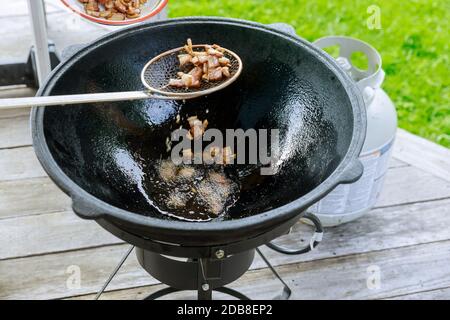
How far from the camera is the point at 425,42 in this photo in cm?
280

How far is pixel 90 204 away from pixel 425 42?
2.19 m

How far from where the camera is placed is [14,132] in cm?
224

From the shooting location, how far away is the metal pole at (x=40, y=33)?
1854mm

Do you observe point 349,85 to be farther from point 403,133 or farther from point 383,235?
point 403,133

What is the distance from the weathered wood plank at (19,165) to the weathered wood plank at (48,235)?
197mm

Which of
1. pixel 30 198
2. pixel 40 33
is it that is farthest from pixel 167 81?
pixel 30 198

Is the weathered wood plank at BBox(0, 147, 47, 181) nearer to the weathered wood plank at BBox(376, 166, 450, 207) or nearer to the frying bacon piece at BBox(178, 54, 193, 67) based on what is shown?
the frying bacon piece at BBox(178, 54, 193, 67)

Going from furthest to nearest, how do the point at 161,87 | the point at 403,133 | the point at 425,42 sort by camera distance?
the point at 425,42
the point at 403,133
the point at 161,87

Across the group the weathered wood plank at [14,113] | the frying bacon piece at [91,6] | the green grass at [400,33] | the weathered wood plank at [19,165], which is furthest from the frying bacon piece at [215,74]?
the green grass at [400,33]

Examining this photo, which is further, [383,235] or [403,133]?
[403,133]

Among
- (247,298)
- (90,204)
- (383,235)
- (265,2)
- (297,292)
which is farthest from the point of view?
(265,2)

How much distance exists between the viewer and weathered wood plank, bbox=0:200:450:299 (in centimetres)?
174

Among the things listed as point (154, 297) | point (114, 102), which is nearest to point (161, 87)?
point (114, 102)

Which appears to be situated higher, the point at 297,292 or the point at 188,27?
the point at 188,27
